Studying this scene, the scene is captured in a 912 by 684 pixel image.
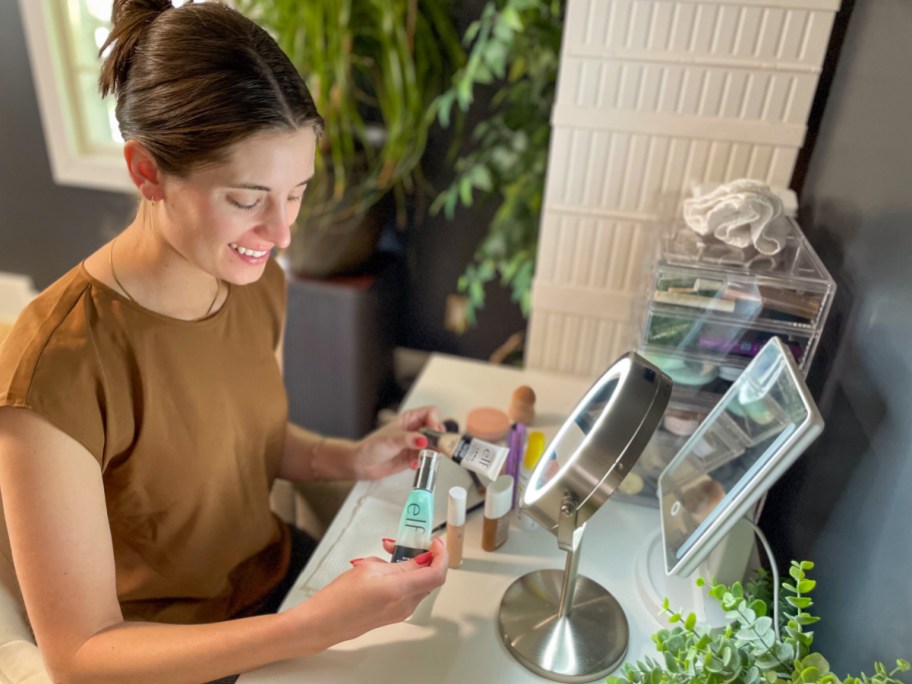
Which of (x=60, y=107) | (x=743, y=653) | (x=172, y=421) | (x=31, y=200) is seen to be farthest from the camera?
(x=31, y=200)

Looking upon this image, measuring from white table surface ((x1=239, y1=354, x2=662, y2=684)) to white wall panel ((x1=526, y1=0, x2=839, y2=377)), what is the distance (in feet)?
1.02

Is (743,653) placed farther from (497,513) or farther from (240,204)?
(240,204)

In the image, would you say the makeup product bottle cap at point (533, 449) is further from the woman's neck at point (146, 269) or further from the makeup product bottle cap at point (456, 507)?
the woman's neck at point (146, 269)

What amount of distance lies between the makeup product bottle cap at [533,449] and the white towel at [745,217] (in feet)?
1.23

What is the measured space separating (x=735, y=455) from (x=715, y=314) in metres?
0.20

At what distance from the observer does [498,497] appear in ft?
2.72

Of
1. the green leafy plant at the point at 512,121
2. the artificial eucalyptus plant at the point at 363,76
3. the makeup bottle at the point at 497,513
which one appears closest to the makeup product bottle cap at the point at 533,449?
the makeup bottle at the point at 497,513

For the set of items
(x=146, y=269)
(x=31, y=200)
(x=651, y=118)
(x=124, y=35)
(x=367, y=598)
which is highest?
(x=124, y=35)

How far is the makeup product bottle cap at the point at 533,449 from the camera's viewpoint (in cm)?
99

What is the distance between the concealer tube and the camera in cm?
79

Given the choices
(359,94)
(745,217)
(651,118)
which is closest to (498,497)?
(745,217)

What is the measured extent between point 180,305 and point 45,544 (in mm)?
299

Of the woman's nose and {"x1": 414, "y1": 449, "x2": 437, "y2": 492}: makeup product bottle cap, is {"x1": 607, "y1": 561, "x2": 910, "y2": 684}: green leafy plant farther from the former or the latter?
the woman's nose

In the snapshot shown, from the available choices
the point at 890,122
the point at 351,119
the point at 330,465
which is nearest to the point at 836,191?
the point at 890,122
